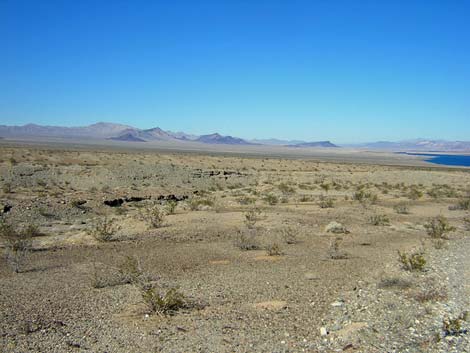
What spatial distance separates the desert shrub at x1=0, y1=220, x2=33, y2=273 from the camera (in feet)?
39.8

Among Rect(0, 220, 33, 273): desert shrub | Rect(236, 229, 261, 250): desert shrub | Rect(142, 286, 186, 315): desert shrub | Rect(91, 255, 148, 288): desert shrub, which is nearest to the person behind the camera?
Rect(142, 286, 186, 315): desert shrub

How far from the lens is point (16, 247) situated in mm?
13672

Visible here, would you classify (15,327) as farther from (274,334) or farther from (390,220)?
(390,220)

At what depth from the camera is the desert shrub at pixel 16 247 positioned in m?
12.1

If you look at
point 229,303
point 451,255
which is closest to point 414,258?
point 451,255

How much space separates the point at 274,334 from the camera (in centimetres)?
762

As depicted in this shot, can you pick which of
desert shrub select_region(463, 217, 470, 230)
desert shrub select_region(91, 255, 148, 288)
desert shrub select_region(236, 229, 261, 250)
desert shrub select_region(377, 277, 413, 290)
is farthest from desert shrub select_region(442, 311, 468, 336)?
desert shrub select_region(463, 217, 470, 230)

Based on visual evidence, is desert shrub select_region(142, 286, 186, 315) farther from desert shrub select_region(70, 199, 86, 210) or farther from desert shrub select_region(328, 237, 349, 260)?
desert shrub select_region(70, 199, 86, 210)

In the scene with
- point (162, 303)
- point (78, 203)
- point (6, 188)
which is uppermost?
point (162, 303)

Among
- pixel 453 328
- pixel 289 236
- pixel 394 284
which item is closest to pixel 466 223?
pixel 289 236

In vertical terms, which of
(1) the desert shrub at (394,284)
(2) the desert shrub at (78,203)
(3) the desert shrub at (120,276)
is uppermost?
(1) the desert shrub at (394,284)

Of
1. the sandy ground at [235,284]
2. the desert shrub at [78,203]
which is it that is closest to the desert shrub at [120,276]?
the sandy ground at [235,284]

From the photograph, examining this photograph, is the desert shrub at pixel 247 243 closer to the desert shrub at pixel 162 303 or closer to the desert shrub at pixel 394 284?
the desert shrub at pixel 394 284

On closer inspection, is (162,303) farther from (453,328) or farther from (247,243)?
(247,243)
